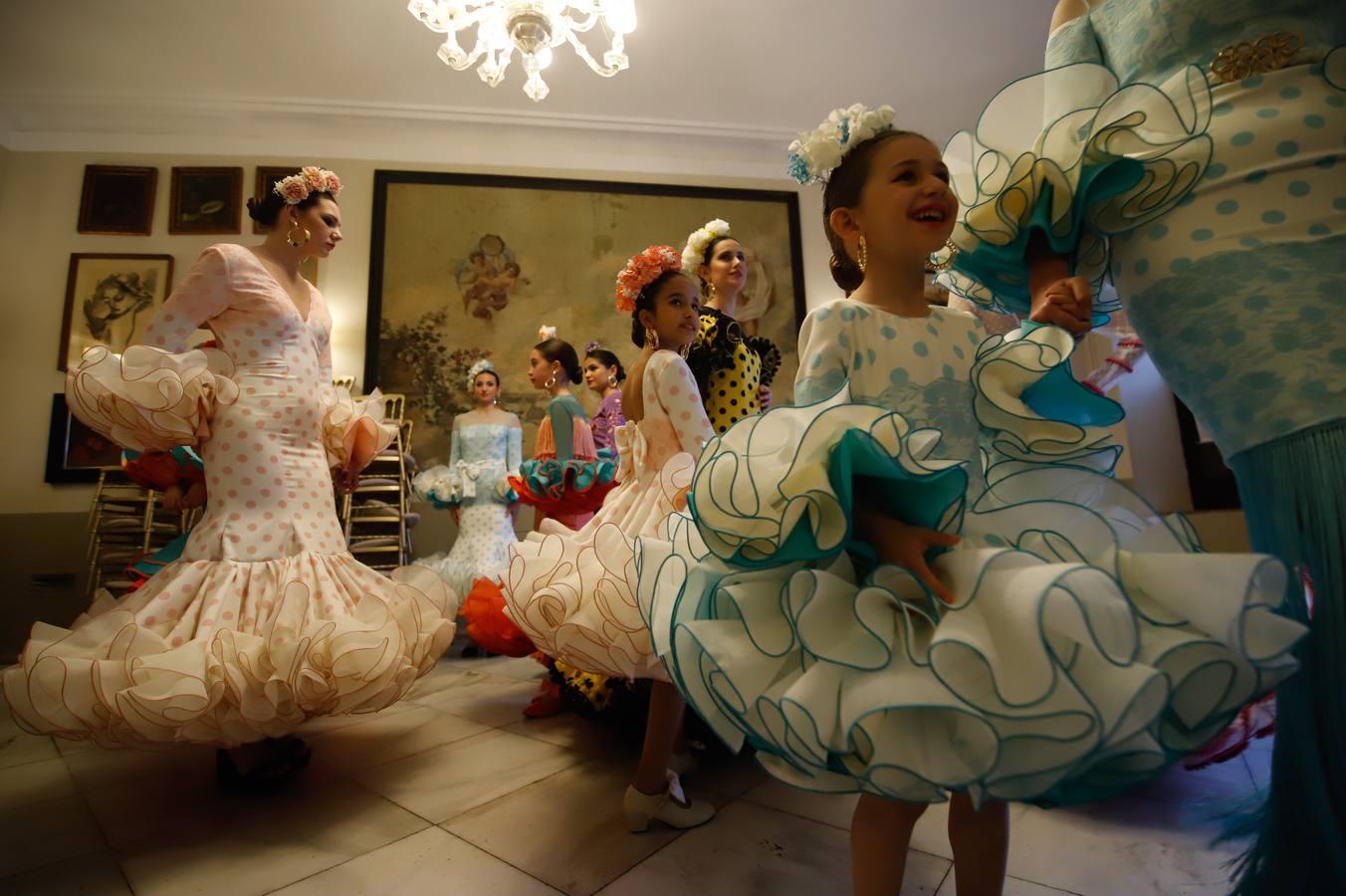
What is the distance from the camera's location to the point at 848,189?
3.67 feet

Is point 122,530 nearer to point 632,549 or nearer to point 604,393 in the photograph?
point 604,393

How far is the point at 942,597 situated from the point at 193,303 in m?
2.00

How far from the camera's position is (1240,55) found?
88 cm

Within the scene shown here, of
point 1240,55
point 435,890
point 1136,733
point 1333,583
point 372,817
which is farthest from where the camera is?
point 372,817

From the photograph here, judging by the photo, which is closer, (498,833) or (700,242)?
(498,833)

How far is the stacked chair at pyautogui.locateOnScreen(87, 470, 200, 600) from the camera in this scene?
3.54m

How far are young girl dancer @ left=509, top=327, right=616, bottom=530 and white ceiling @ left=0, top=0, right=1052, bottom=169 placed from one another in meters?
2.02

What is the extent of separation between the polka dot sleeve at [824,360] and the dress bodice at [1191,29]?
2.05 feet

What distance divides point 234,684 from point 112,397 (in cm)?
81

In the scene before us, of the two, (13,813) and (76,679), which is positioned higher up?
(76,679)

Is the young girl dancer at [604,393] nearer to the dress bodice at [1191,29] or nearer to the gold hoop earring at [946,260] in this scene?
the gold hoop earring at [946,260]

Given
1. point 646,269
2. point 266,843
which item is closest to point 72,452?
point 266,843

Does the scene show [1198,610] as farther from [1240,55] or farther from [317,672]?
[317,672]

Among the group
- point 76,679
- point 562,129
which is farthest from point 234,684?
point 562,129
